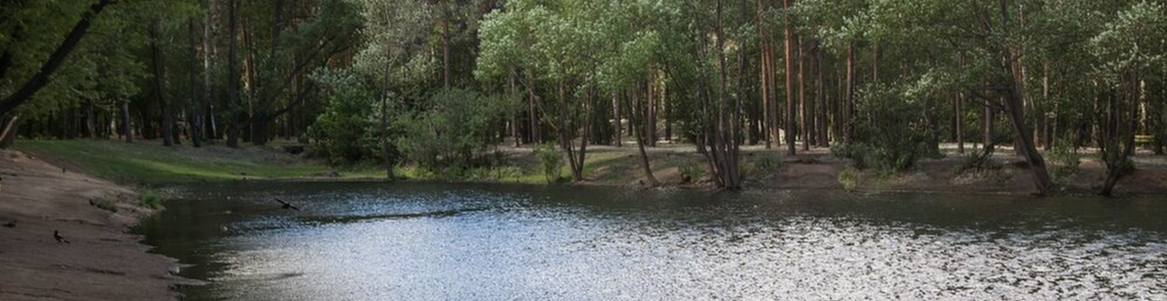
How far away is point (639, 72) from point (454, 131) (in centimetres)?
1877

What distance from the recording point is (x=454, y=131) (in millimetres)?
67625

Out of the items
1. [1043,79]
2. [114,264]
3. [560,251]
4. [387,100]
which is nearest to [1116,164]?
[1043,79]

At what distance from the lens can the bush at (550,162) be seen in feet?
204

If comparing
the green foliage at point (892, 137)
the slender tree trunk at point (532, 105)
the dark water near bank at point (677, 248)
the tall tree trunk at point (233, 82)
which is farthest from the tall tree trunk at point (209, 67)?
the green foliage at point (892, 137)

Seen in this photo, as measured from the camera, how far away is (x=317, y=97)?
92125 millimetres

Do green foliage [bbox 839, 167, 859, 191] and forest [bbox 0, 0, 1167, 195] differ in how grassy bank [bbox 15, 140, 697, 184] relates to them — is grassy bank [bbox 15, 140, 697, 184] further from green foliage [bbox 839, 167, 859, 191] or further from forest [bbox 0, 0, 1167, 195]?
green foliage [bbox 839, 167, 859, 191]

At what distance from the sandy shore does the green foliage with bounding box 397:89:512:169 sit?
2662 cm

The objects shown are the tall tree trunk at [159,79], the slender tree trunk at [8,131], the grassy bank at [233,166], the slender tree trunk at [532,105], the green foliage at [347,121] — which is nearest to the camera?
the slender tree trunk at [8,131]

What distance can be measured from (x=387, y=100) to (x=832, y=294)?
54.2m

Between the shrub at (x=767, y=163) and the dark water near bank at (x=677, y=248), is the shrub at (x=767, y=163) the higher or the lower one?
the higher one

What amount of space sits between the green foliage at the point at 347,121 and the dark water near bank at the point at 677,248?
2760 centimetres

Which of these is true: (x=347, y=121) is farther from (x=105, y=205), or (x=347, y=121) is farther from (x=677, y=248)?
(x=677, y=248)

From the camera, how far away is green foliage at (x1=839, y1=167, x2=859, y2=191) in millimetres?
51500

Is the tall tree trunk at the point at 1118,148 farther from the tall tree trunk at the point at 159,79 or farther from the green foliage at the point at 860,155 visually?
the tall tree trunk at the point at 159,79
